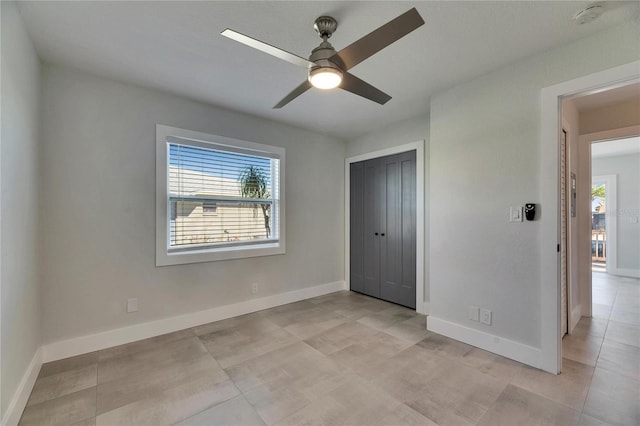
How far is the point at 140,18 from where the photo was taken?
1774mm

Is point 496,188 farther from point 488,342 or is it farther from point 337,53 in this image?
point 337,53

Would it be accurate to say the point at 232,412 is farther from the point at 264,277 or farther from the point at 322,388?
the point at 264,277

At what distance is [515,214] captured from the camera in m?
2.32

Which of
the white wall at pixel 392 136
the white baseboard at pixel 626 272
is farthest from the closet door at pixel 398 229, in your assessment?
the white baseboard at pixel 626 272

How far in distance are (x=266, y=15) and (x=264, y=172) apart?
215 centimetres

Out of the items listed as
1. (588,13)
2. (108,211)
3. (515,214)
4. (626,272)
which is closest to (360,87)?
(588,13)

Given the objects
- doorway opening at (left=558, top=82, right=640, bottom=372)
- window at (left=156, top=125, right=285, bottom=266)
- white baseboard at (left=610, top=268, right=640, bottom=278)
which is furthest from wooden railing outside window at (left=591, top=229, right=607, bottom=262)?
window at (left=156, top=125, right=285, bottom=266)

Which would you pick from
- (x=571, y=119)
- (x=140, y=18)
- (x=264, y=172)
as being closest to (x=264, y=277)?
(x=264, y=172)

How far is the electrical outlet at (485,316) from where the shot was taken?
8.13ft

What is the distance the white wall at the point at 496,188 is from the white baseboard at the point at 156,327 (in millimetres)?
1971

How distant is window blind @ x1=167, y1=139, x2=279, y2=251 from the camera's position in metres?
3.02

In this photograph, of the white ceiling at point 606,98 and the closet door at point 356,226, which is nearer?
the white ceiling at point 606,98

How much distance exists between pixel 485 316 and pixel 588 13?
2296mm

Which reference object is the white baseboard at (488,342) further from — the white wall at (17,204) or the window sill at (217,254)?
the white wall at (17,204)
